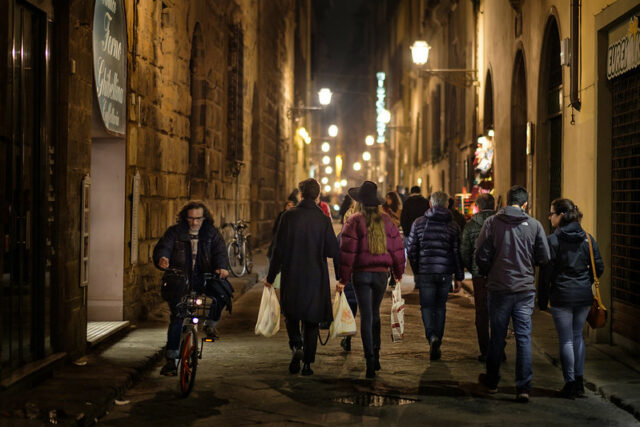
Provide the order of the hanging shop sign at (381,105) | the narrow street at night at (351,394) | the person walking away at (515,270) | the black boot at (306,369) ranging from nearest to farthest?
1. the narrow street at night at (351,394)
2. the person walking away at (515,270)
3. the black boot at (306,369)
4. the hanging shop sign at (381,105)

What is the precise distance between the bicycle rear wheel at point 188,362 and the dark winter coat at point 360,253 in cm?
153

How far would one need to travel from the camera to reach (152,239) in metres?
11.8

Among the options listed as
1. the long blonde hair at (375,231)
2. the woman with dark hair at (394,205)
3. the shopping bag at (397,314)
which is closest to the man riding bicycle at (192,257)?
the long blonde hair at (375,231)

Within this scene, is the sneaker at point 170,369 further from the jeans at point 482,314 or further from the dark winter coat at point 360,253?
the jeans at point 482,314

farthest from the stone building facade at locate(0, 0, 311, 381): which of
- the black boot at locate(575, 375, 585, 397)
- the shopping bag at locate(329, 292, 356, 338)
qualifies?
the black boot at locate(575, 375, 585, 397)

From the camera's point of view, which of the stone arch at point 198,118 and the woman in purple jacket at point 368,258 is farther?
the stone arch at point 198,118

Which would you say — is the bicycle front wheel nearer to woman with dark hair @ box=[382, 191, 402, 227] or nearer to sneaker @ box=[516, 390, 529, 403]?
woman with dark hair @ box=[382, 191, 402, 227]

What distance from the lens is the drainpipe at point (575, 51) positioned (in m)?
11.1

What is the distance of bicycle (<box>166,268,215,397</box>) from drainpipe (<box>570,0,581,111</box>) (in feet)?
18.4

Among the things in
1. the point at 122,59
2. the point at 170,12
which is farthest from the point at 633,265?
the point at 170,12

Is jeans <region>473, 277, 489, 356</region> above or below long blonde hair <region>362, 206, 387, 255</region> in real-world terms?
below

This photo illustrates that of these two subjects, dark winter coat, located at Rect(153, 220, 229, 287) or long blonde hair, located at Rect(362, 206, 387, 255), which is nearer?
dark winter coat, located at Rect(153, 220, 229, 287)

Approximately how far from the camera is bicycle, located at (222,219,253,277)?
1728cm

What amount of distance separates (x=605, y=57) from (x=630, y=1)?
1235 mm
